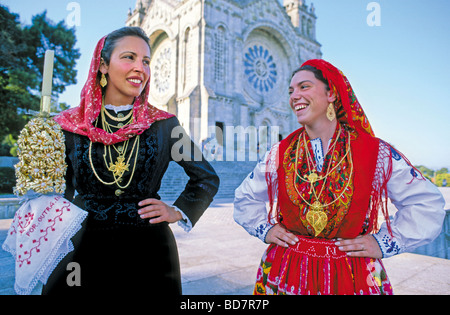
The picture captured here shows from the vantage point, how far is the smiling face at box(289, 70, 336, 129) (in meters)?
2.05

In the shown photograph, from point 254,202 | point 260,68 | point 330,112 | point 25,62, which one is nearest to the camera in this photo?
point 330,112

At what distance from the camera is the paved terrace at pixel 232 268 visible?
3.48 metres

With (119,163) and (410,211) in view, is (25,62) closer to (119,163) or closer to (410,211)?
(119,163)

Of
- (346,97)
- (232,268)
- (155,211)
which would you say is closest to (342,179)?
(346,97)

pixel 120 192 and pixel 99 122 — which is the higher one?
pixel 99 122

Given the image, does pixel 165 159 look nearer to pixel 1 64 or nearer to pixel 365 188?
pixel 365 188

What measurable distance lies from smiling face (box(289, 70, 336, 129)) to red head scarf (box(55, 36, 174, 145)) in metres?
0.96

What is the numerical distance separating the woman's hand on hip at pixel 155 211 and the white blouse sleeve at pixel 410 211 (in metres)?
1.35

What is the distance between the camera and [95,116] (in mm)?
1952

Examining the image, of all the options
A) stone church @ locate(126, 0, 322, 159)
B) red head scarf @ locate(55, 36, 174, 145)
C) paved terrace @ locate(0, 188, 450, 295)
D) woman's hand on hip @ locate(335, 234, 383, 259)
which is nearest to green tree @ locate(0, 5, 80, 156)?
stone church @ locate(126, 0, 322, 159)

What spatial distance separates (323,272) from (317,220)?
1.06 ft

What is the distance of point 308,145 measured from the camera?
2184 millimetres
